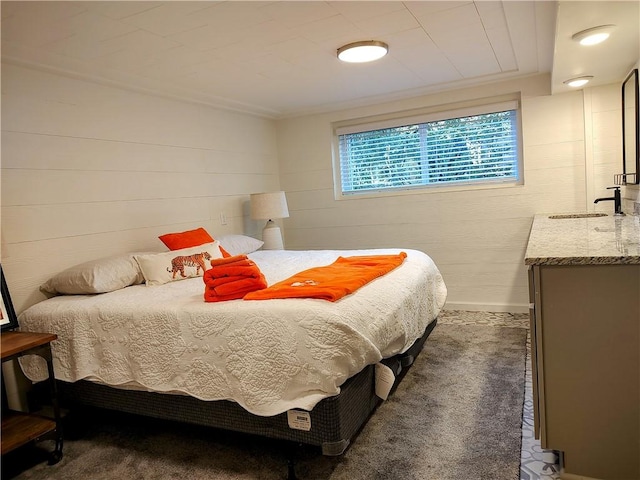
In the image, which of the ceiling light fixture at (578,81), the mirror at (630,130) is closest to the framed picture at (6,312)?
the mirror at (630,130)

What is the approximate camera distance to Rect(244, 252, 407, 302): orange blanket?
2068 millimetres

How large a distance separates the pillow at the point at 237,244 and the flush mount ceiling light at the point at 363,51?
1.73 m

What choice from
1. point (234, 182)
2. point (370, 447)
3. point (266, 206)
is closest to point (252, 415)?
point (370, 447)

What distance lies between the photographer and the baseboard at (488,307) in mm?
4184

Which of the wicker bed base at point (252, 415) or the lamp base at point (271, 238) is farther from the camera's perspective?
the lamp base at point (271, 238)

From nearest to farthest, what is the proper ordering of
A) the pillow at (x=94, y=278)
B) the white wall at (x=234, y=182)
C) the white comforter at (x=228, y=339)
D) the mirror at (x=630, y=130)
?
the white comforter at (x=228, y=339) → the pillow at (x=94, y=278) → the white wall at (x=234, y=182) → the mirror at (x=630, y=130)

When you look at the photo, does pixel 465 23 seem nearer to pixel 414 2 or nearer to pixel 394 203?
pixel 414 2

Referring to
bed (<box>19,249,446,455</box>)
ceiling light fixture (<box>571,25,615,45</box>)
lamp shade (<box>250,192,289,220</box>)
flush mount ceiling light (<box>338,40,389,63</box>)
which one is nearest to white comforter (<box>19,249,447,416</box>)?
bed (<box>19,249,446,455</box>)

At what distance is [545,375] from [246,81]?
114 inches

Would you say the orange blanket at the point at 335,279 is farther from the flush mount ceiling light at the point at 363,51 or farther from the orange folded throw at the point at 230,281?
the flush mount ceiling light at the point at 363,51

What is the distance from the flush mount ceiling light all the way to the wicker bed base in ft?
6.25

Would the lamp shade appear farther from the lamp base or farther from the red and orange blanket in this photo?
the red and orange blanket

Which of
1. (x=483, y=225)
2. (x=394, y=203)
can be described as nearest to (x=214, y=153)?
(x=394, y=203)

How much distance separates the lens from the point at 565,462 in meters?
1.80
